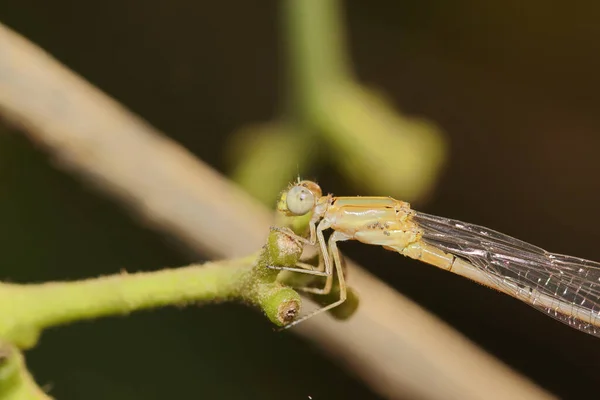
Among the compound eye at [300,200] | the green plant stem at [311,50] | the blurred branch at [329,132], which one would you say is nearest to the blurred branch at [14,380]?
the compound eye at [300,200]

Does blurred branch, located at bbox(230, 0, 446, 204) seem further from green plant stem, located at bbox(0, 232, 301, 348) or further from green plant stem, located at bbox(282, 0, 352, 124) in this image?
green plant stem, located at bbox(0, 232, 301, 348)

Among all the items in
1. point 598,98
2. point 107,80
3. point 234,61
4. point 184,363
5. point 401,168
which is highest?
point 598,98

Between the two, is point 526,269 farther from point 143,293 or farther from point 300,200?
point 143,293

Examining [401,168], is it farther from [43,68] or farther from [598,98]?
[598,98]

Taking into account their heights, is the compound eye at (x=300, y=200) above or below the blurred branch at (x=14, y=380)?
above

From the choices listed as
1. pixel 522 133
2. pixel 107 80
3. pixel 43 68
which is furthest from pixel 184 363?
pixel 522 133

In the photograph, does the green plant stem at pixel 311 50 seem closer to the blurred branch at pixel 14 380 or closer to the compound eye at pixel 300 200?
the compound eye at pixel 300 200

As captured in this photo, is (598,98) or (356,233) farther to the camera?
(598,98)
